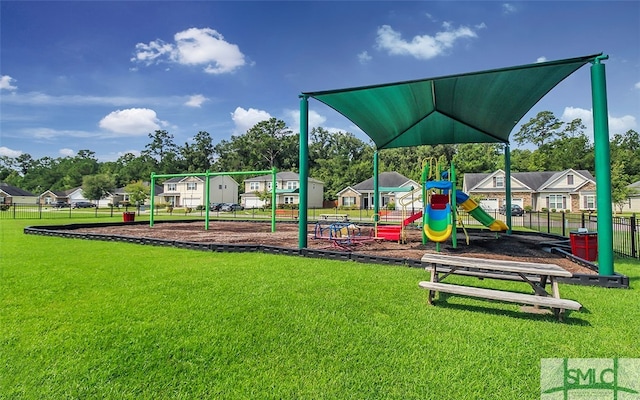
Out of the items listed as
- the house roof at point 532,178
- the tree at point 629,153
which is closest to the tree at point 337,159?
the house roof at point 532,178

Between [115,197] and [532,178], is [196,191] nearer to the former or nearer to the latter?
[115,197]

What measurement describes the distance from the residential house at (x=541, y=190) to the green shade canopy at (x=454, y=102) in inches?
1243

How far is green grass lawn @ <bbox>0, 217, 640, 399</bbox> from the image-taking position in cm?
266

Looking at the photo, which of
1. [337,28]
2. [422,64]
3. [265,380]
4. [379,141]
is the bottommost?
[265,380]

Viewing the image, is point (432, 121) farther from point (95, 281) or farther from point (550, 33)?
point (95, 281)

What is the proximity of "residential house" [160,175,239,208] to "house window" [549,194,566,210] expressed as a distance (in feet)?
173

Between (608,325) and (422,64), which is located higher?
(422,64)

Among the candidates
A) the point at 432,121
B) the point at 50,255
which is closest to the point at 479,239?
the point at 432,121

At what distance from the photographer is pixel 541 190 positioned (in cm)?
4347

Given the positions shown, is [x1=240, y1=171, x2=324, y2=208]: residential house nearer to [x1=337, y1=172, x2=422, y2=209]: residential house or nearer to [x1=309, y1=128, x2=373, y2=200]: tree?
Result: [x1=309, y1=128, x2=373, y2=200]: tree

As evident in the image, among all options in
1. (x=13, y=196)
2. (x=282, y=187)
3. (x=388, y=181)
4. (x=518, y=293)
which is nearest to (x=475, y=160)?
(x=388, y=181)

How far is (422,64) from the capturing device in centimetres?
1359

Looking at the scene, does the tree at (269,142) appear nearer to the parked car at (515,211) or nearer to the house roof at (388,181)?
the house roof at (388,181)

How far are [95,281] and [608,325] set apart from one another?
25.5 ft
